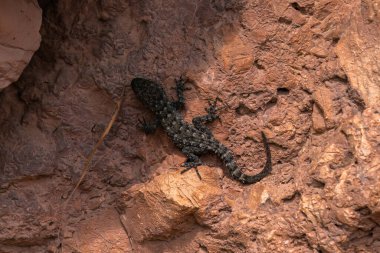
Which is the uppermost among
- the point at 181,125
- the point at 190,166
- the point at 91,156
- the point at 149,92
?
the point at 149,92

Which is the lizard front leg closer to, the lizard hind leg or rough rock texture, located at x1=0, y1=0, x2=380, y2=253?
rough rock texture, located at x1=0, y1=0, x2=380, y2=253

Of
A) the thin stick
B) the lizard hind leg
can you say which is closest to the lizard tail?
the lizard hind leg

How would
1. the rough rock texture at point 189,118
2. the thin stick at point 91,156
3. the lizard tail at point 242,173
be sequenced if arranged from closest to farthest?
the rough rock texture at point 189,118
the lizard tail at point 242,173
the thin stick at point 91,156

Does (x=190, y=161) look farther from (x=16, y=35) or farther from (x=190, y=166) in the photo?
(x=16, y=35)

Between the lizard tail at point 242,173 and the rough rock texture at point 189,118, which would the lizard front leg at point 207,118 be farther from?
the lizard tail at point 242,173

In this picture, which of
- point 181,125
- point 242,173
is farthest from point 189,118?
point 242,173

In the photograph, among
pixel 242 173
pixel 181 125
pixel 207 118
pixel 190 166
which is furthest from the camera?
pixel 181 125

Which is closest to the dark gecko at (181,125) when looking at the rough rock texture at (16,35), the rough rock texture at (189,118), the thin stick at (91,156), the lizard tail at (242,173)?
the lizard tail at (242,173)
